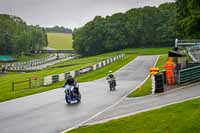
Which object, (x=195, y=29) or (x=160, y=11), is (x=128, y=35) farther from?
(x=195, y=29)

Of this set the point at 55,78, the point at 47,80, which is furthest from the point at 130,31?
the point at 47,80

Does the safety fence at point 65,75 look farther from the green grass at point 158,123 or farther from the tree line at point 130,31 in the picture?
the tree line at point 130,31

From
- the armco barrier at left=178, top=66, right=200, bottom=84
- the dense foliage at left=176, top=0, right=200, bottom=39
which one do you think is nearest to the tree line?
the dense foliage at left=176, top=0, right=200, bottom=39

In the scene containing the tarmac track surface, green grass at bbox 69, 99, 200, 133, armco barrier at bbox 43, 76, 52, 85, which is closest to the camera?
green grass at bbox 69, 99, 200, 133

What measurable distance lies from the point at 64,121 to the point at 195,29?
32.7 metres

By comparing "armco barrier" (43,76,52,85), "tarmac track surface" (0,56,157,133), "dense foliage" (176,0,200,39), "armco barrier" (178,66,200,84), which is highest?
A: "dense foliage" (176,0,200,39)

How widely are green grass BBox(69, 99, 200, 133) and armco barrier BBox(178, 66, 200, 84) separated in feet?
32.0

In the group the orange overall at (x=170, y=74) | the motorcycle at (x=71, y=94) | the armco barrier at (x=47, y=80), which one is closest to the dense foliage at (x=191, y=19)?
the armco barrier at (x=47, y=80)

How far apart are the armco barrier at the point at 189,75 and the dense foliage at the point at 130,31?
87344mm

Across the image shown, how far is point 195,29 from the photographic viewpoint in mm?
46500

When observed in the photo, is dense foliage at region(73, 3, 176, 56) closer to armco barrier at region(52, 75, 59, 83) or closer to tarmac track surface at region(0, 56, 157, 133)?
armco barrier at region(52, 75, 59, 83)

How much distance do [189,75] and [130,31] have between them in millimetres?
95649

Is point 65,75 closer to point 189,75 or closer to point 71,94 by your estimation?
point 189,75

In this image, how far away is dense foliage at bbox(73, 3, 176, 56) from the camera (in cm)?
12019
